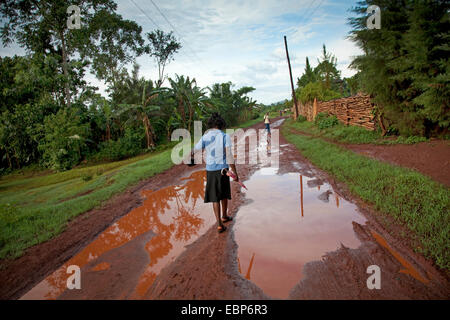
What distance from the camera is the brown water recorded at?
2627 mm

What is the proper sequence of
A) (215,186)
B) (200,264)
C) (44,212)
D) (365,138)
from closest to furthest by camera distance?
1. (200,264)
2. (215,186)
3. (44,212)
4. (365,138)

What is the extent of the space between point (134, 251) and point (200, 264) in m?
1.20

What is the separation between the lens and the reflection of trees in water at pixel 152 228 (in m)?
3.04

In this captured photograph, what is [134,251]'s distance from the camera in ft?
11.1

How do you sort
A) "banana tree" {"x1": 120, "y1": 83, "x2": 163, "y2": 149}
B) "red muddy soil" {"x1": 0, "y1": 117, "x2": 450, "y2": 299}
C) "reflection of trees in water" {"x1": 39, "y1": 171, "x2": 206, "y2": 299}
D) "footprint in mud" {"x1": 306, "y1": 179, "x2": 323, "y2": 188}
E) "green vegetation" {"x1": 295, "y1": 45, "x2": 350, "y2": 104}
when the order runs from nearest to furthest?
"red muddy soil" {"x1": 0, "y1": 117, "x2": 450, "y2": 299}, "reflection of trees in water" {"x1": 39, "y1": 171, "x2": 206, "y2": 299}, "footprint in mud" {"x1": 306, "y1": 179, "x2": 323, "y2": 188}, "banana tree" {"x1": 120, "y1": 83, "x2": 163, "y2": 149}, "green vegetation" {"x1": 295, "y1": 45, "x2": 350, "y2": 104}

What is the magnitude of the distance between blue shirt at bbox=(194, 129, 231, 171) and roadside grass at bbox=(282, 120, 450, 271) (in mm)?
2841

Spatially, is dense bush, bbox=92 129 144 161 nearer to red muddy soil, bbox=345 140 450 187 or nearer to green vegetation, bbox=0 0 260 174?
green vegetation, bbox=0 0 260 174

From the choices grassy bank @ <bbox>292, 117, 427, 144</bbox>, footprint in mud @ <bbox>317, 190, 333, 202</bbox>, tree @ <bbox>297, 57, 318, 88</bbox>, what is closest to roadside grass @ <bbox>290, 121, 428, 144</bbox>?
grassy bank @ <bbox>292, 117, 427, 144</bbox>

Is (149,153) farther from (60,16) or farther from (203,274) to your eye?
(203,274)

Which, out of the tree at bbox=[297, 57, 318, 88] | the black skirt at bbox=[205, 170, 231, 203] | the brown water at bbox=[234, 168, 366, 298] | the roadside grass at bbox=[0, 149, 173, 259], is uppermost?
the tree at bbox=[297, 57, 318, 88]

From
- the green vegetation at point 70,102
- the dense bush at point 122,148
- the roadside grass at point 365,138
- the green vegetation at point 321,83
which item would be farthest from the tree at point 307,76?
the dense bush at point 122,148

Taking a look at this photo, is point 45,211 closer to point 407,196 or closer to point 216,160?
point 216,160

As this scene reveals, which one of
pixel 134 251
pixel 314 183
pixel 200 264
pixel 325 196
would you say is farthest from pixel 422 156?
pixel 134 251

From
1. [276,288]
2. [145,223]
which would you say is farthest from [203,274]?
[145,223]
